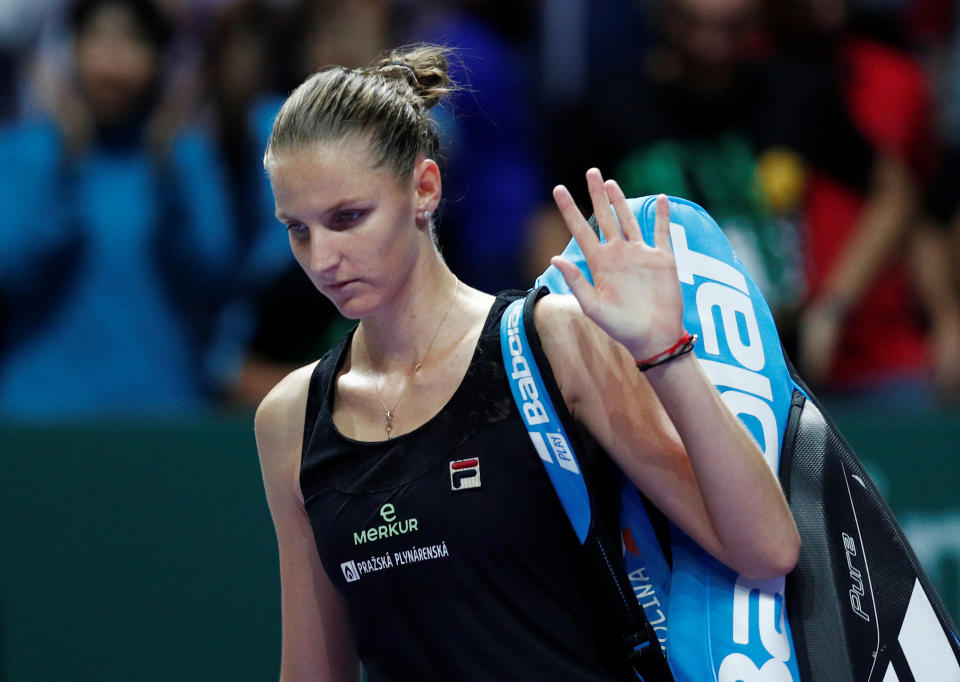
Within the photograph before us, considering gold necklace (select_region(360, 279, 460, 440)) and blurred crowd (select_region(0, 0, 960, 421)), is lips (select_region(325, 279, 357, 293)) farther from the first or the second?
blurred crowd (select_region(0, 0, 960, 421))

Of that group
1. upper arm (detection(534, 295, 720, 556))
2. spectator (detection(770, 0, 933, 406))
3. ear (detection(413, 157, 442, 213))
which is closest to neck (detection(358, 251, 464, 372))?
ear (detection(413, 157, 442, 213))

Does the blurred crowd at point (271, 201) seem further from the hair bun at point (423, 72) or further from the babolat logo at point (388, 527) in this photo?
the babolat logo at point (388, 527)

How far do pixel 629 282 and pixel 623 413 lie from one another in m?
0.21

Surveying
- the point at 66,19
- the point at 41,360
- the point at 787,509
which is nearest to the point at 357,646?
the point at 787,509

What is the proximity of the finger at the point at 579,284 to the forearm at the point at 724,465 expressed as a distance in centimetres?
12

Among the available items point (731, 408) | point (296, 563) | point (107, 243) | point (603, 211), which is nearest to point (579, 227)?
point (603, 211)

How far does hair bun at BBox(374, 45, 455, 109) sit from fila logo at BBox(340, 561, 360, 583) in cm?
72

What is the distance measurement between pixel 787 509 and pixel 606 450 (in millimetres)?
266

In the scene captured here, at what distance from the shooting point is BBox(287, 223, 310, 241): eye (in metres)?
2.03

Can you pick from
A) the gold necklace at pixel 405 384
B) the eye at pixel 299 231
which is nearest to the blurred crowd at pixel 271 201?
the gold necklace at pixel 405 384

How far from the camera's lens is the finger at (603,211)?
186 centimetres

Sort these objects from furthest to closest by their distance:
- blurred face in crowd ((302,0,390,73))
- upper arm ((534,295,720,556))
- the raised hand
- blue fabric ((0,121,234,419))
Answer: blue fabric ((0,121,234,419)) → blurred face in crowd ((302,0,390,73)) → upper arm ((534,295,720,556)) → the raised hand

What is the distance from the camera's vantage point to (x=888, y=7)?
5234 millimetres

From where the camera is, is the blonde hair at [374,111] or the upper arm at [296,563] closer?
the blonde hair at [374,111]
